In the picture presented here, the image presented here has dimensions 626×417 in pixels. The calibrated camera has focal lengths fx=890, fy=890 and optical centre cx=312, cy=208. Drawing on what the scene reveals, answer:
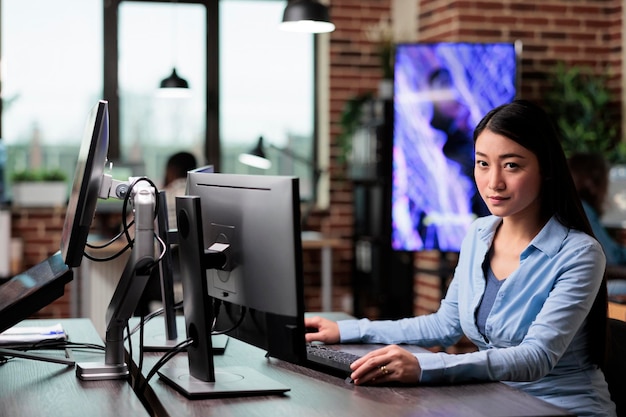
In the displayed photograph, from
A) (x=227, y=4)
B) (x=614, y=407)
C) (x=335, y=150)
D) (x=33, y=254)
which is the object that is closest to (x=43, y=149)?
(x=33, y=254)

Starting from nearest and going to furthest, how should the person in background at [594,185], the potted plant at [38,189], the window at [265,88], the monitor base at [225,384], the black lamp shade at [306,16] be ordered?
the monitor base at [225,384]
the black lamp shade at [306,16]
the person in background at [594,185]
the potted plant at [38,189]
the window at [265,88]

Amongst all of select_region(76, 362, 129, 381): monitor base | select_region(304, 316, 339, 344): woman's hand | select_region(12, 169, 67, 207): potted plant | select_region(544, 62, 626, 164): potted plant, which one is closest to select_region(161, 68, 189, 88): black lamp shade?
select_region(12, 169, 67, 207): potted plant

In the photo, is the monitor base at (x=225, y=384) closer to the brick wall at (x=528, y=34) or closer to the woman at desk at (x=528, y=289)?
the woman at desk at (x=528, y=289)

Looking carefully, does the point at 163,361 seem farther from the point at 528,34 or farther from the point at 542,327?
the point at 528,34

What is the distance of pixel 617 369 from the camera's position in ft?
6.70

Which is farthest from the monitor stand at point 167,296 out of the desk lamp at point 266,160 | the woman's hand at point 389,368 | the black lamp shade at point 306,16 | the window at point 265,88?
the window at point 265,88

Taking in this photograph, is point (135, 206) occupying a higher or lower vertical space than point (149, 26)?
lower

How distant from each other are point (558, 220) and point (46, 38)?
190 inches

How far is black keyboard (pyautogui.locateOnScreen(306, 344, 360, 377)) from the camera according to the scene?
6.23 feet

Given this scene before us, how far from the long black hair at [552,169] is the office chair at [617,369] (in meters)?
0.09

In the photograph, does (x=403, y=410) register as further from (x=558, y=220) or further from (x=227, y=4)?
(x=227, y=4)

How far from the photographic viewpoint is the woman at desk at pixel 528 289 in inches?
71.1

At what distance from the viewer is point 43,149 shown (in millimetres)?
6074

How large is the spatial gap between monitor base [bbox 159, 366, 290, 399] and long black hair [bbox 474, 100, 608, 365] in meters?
0.72
